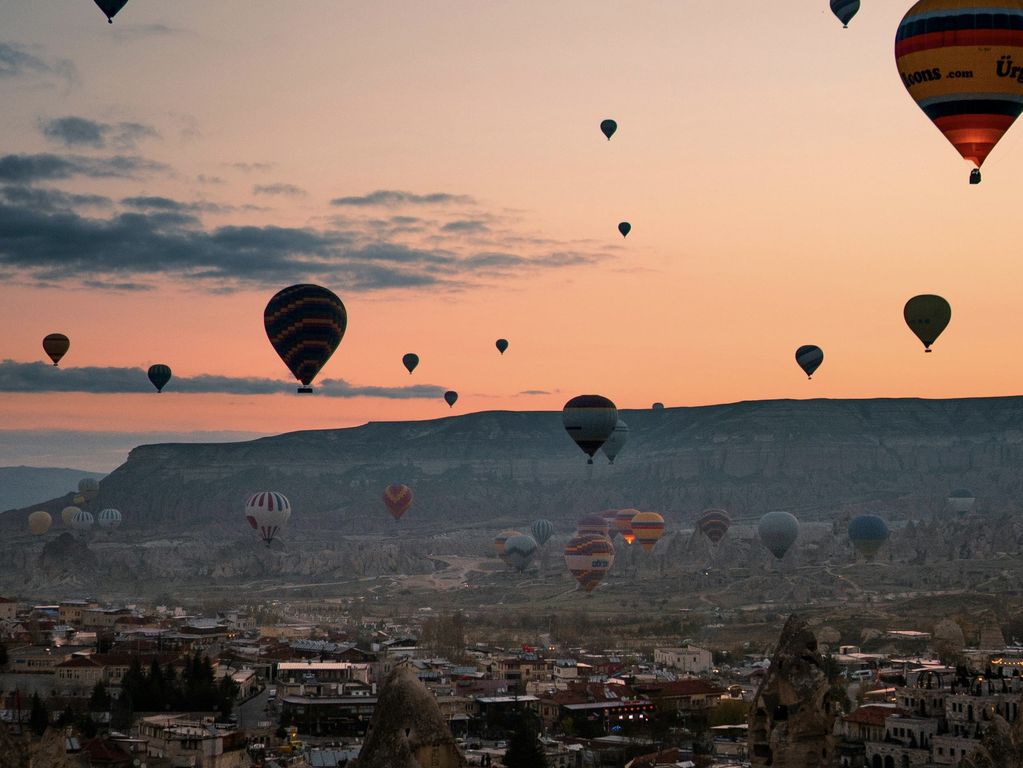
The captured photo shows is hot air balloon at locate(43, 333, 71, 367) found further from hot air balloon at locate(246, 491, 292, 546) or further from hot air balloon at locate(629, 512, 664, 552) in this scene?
hot air balloon at locate(629, 512, 664, 552)

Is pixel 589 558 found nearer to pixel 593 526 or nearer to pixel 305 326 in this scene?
pixel 593 526

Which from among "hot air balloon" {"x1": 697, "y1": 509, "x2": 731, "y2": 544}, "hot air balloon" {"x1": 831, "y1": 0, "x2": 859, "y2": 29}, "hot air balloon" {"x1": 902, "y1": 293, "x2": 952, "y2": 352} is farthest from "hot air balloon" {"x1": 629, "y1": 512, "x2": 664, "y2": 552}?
"hot air balloon" {"x1": 831, "y1": 0, "x2": 859, "y2": 29}

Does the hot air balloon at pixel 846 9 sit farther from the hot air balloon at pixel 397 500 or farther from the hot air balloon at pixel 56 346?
the hot air balloon at pixel 397 500

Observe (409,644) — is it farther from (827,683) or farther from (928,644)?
(827,683)

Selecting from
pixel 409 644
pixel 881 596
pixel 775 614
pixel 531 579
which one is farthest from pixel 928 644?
pixel 531 579

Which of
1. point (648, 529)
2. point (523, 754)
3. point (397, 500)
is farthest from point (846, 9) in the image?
point (397, 500)
